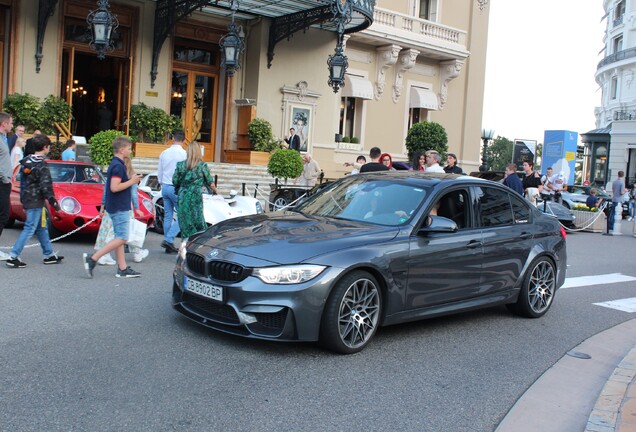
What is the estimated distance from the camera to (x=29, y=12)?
61.7ft

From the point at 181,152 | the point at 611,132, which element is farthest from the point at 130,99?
the point at 611,132

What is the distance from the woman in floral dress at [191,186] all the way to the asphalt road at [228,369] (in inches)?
66.4

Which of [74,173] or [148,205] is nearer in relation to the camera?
[74,173]

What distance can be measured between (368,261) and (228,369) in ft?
4.69

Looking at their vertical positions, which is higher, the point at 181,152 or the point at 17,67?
the point at 17,67

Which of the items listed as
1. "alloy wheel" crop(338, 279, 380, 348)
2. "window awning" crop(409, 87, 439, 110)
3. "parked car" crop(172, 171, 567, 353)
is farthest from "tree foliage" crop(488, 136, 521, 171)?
"alloy wheel" crop(338, 279, 380, 348)

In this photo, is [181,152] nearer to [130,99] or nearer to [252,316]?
[252,316]

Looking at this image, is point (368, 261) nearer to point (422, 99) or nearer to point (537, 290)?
point (537, 290)

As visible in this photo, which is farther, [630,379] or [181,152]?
[181,152]

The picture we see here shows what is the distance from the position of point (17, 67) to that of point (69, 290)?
44.3 feet

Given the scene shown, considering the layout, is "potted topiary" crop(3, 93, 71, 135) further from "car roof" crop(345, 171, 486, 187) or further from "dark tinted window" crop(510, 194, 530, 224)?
"dark tinted window" crop(510, 194, 530, 224)

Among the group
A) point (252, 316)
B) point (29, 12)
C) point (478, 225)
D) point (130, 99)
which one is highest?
point (29, 12)

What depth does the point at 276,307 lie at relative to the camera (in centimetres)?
523

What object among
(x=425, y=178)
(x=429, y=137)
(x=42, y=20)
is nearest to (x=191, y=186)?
(x=425, y=178)
